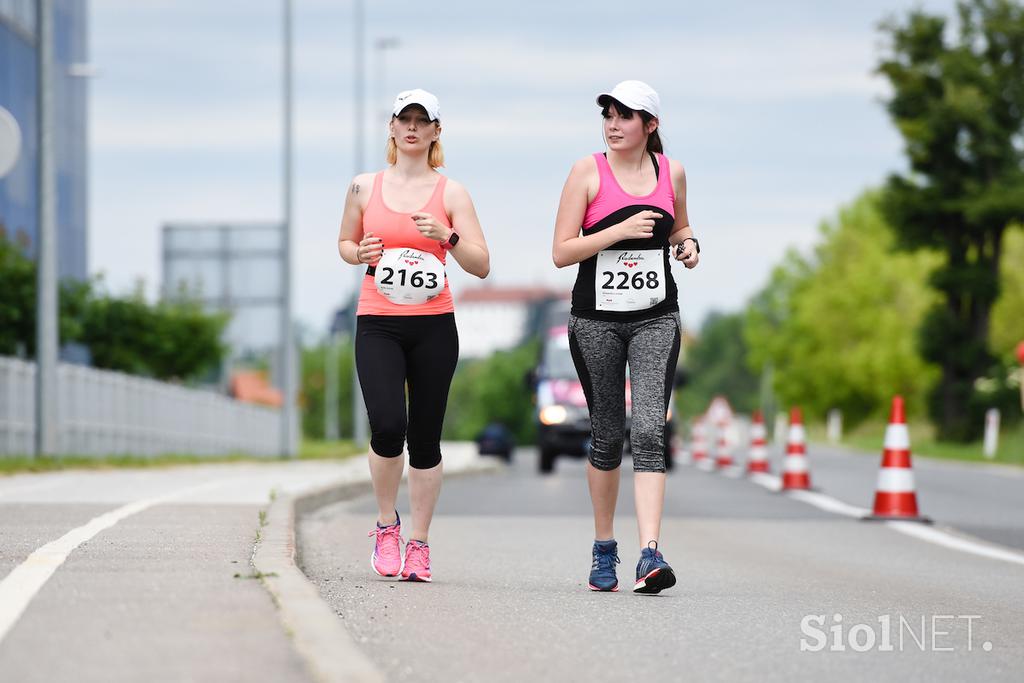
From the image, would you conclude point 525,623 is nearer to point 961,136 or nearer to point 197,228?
point 197,228

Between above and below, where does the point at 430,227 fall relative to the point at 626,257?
above

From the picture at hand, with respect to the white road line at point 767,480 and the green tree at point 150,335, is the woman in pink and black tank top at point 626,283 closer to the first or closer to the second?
the white road line at point 767,480

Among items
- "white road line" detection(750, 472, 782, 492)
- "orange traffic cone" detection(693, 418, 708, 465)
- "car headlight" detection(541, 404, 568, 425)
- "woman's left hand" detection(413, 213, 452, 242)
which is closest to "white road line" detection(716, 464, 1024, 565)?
"white road line" detection(750, 472, 782, 492)

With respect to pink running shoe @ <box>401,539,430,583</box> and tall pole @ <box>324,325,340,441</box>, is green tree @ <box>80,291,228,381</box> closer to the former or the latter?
tall pole @ <box>324,325,340,441</box>

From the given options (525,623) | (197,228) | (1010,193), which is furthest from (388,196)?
(1010,193)

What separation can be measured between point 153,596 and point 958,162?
141 feet

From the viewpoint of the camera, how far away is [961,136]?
4688cm

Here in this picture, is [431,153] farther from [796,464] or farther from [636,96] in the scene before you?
[796,464]

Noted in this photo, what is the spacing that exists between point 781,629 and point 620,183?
2.15 meters

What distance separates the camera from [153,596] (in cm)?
595

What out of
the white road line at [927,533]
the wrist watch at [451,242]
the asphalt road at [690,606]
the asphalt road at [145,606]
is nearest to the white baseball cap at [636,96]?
the wrist watch at [451,242]

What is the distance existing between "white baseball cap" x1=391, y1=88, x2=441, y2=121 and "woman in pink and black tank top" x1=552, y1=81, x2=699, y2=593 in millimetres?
635

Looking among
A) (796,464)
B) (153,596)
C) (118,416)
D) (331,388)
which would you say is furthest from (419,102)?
(331,388)

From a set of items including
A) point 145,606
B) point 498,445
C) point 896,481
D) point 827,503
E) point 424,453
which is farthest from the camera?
point 498,445
